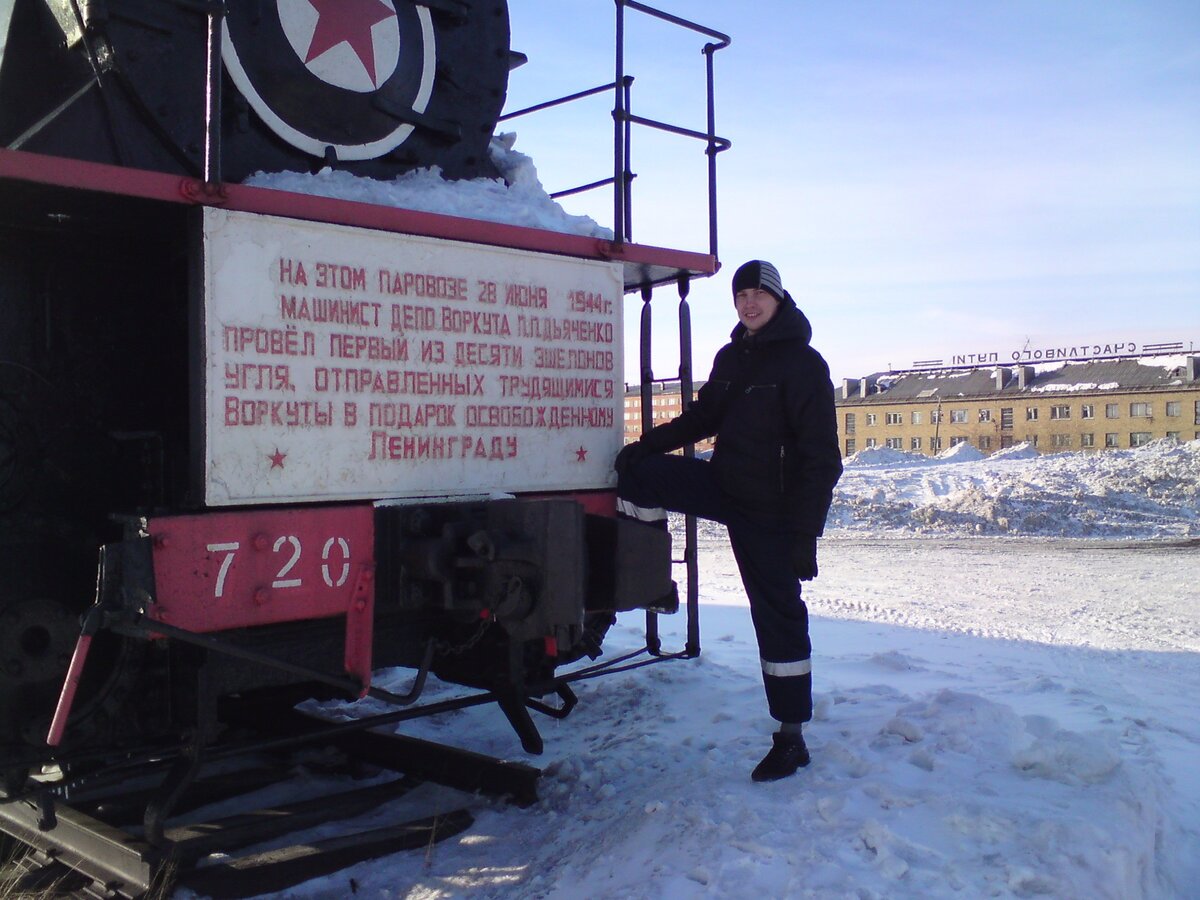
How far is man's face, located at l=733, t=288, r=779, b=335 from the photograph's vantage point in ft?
12.8

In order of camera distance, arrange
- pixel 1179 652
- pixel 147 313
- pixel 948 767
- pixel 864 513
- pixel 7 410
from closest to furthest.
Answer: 1. pixel 7 410
2. pixel 147 313
3. pixel 948 767
4. pixel 1179 652
5. pixel 864 513

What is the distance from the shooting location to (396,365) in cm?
333

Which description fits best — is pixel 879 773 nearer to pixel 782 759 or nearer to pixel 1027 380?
pixel 782 759

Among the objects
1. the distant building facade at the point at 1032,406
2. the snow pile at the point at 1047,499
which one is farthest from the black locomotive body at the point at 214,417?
the distant building facade at the point at 1032,406

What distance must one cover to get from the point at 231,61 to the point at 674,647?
445 cm

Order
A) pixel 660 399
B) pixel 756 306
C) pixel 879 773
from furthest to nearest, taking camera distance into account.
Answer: pixel 660 399
pixel 756 306
pixel 879 773

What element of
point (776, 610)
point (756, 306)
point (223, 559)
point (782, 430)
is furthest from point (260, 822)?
point (756, 306)

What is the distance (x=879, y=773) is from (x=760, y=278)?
181 cm

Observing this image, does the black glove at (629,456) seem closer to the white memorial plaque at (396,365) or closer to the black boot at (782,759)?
the white memorial plaque at (396,365)

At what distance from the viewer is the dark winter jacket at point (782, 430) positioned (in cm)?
368

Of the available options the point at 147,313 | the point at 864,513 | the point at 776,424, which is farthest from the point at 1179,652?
the point at 864,513

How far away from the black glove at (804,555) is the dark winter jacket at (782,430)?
3 cm

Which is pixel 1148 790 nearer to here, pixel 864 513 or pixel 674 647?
pixel 674 647

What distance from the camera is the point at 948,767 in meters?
3.63
